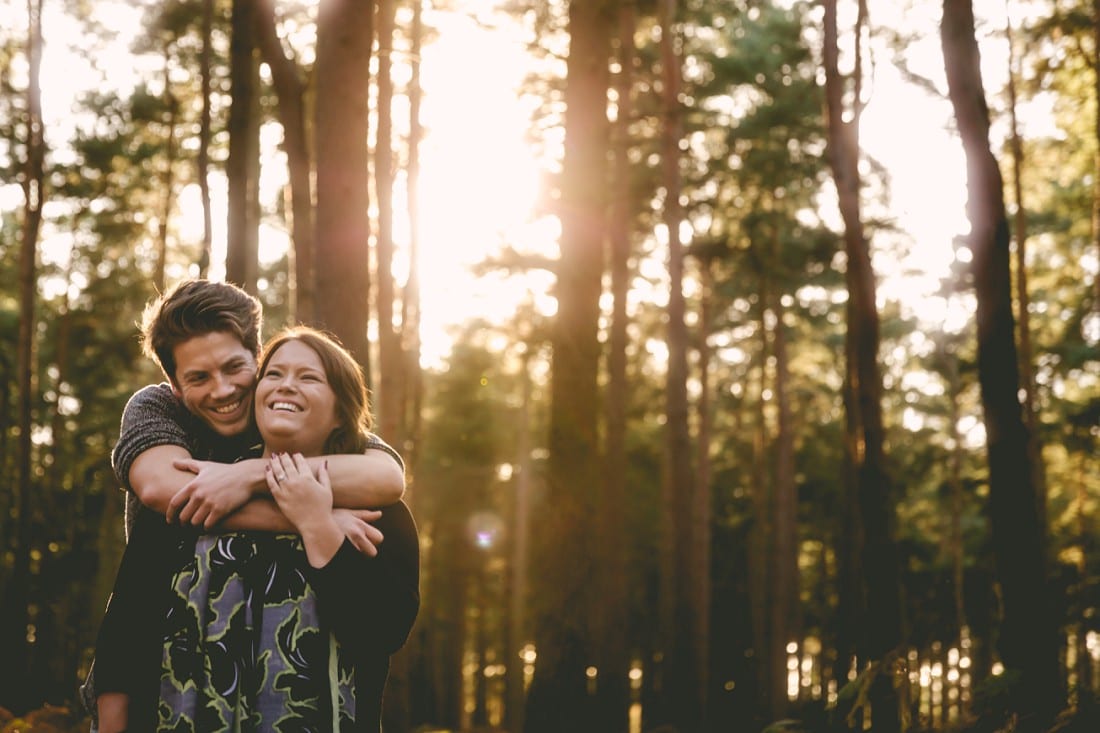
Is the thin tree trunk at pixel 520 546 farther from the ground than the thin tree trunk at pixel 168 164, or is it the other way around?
the thin tree trunk at pixel 168 164

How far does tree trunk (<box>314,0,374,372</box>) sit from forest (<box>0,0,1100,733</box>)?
0.09 ft

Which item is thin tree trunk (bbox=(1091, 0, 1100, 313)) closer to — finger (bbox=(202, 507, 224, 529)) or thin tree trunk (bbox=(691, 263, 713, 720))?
thin tree trunk (bbox=(691, 263, 713, 720))

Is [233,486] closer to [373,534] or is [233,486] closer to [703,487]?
[373,534]

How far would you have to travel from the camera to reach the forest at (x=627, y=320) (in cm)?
851

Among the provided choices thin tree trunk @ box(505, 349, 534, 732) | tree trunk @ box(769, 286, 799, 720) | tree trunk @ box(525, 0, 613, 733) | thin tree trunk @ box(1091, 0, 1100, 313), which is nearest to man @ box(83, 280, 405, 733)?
tree trunk @ box(525, 0, 613, 733)

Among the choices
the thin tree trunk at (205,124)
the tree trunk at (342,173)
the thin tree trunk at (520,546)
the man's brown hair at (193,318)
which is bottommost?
the thin tree trunk at (520,546)

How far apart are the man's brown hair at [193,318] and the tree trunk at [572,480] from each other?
8635 millimetres

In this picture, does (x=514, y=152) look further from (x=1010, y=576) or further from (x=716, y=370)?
(x=716, y=370)

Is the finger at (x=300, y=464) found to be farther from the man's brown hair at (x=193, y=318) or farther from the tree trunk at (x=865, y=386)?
the tree trunk at (x=865, y=386)

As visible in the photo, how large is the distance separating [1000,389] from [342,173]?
518 centimetres

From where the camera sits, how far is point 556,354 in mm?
12391

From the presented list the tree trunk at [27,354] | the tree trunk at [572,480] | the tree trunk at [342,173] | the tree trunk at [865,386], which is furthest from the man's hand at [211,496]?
the tree trunk at [27,354]

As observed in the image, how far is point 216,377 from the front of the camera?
3457 millimetres

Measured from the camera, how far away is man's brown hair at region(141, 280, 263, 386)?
3.47 metres
